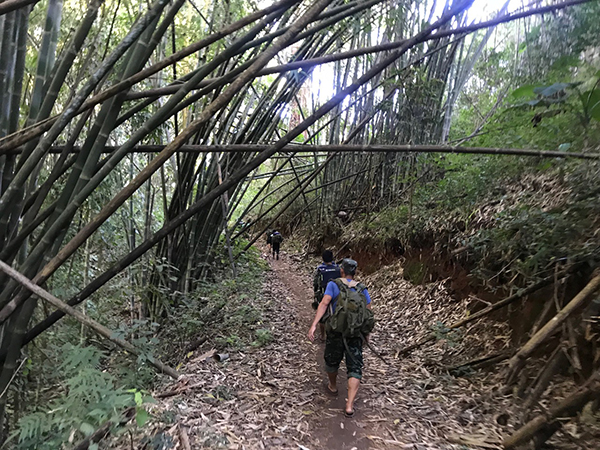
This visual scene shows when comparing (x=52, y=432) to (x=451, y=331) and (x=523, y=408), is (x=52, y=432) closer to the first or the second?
(x=523, y=408)

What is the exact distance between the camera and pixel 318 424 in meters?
2.41

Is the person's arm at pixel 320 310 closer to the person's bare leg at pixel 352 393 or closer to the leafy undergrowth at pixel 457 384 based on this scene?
the person's bare leg at pixel 352 393

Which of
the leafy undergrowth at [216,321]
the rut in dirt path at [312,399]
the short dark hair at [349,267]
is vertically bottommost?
the rut in dirt path at [312,399]

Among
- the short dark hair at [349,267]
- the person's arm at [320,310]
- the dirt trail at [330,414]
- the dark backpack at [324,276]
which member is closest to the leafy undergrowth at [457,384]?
the dirt trail at [330,414]

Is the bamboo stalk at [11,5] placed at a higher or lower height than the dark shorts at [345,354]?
higher

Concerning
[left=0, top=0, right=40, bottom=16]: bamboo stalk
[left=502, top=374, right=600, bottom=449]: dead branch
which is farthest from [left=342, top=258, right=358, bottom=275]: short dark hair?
[left=0, top=0, right=40, bottom=16]: bamboo stalk

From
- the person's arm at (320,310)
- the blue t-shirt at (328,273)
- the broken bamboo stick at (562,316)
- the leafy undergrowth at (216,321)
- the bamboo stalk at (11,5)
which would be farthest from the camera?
the blue t-shirt at (328,273)

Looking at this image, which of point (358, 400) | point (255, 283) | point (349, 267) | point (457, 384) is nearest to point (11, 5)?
point (349, 267)

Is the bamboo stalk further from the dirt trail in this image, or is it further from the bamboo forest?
the dirt trail

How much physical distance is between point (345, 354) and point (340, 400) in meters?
0.39

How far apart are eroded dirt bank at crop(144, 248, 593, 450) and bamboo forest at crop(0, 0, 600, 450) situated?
18mm

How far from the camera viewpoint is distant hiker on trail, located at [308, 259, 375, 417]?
2584 mm

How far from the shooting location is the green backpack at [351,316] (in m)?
2.59

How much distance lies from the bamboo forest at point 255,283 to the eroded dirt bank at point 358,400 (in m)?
0.02
